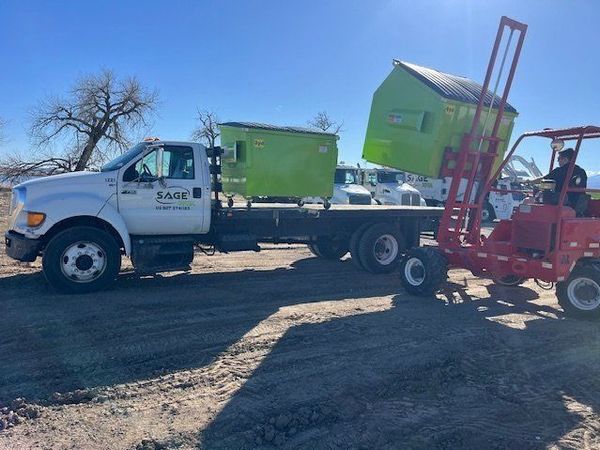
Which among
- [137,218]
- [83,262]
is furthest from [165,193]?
[83,262]

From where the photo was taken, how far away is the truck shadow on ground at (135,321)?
4848 millimetres

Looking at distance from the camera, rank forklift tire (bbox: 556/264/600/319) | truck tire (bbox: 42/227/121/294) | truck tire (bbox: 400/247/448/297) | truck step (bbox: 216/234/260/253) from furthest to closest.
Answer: truck step (bbox: 216/234/260/253), truck tire (bbox: 400/247/448/297), truck tire (bbox: 42/227/121/294), forklift tire (bbox: 556/264/600/319)

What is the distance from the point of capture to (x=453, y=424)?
4.02m

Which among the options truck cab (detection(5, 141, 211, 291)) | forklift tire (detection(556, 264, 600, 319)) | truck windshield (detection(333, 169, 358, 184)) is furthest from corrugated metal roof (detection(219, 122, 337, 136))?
truck windshield (detection(333, 169, 358, 184))

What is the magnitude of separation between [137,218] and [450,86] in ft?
18.3

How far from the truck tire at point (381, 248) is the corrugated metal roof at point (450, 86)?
3201 millimetres

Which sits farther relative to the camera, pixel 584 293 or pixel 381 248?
pixel 381 248

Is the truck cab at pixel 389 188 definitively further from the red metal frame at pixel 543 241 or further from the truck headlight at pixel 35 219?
the truck headlight at pixel 35 219

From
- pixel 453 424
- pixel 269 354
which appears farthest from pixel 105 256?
pixel 453 424

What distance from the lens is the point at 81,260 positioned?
7914 mm

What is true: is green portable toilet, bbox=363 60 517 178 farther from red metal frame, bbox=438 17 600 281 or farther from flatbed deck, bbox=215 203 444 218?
flatbed deck, bbox=215 203 444 218

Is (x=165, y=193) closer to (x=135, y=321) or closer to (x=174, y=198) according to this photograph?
(x=174, y=198)

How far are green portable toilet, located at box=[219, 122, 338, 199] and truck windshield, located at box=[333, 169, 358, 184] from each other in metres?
10.5

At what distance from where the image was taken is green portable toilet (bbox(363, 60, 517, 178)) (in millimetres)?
8451
